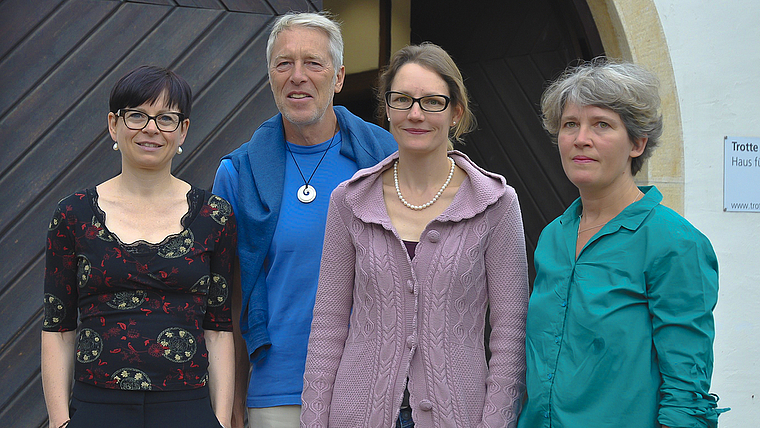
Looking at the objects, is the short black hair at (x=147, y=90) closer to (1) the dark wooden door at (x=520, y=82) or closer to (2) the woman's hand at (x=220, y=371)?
(2) the woman's hand at (x=220, y=371)

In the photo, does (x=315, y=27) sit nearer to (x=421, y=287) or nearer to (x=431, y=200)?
(x=431, y=200)

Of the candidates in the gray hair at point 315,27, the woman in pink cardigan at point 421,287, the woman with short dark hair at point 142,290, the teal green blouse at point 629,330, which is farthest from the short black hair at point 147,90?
the teal green blouse at point 629,330

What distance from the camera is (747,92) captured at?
410cm

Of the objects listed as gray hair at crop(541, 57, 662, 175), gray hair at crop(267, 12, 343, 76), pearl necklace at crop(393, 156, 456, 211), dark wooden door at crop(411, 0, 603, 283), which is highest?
dark wooden door at crop(411, 0, 603, 283)

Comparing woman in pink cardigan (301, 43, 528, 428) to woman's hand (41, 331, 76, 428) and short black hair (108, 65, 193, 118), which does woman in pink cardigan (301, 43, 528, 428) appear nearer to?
short black hair (108, 65, 193, 118)

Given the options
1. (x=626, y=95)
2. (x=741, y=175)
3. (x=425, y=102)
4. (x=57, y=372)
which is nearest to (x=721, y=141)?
(x=741, y=175)

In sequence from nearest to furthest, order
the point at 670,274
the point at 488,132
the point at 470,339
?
the point at 670,274, the point at 470,339, the point at 488,132

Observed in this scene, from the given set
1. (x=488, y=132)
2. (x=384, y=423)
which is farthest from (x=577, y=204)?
(x=488, y=132)

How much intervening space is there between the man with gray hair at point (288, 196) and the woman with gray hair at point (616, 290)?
29.8 inches

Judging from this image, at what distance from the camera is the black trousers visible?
195 centimetres

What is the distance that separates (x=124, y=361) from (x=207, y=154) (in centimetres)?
170

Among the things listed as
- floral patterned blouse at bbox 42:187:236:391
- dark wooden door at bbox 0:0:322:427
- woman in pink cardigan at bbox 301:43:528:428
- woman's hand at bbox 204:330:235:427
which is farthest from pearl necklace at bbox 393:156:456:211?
dark wooden door at bbox 0:0:322:427

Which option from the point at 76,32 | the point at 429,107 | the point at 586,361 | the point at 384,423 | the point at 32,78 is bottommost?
the point at 384,423

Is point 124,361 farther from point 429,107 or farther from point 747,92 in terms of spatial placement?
point 747,92
